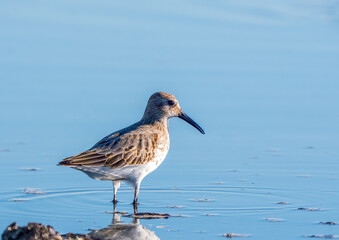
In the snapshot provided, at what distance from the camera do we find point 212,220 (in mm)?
8078

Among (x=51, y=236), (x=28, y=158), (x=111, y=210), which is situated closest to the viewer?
(x=51, y=236)

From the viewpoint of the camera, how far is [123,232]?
7.65 m

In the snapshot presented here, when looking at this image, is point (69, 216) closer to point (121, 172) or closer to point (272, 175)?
point (121, 172)

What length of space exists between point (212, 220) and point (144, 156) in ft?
4.91

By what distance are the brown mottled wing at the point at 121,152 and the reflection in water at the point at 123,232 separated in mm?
1105

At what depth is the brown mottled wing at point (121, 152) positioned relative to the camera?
8914mm

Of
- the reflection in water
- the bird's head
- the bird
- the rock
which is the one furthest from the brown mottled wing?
the rock

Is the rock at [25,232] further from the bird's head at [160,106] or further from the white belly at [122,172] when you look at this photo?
the bird's head at [160,106]

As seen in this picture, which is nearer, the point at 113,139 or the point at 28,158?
the point at 113,139

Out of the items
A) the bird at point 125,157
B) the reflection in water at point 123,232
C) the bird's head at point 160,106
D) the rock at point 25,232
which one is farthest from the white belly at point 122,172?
the rock at point 25,232

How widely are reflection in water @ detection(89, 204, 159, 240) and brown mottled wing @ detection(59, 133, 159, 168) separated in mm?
1105

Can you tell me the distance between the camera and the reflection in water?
7.46 meters

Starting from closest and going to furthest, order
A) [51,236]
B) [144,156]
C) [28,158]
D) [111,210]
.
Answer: [51,236] < [111,210] < [144,156] < [28,158]

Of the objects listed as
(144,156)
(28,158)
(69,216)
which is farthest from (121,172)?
(28,158)
